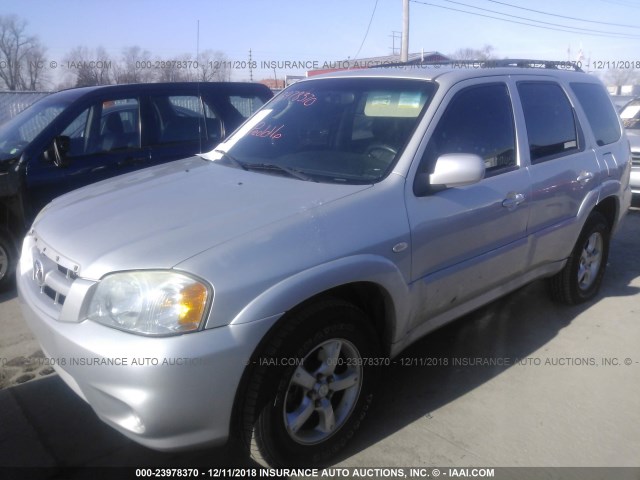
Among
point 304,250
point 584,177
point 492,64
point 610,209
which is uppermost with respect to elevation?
point 492,64

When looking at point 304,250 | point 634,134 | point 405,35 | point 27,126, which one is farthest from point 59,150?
point 405,35

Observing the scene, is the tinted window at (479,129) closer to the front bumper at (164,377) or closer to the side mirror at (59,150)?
the front bumper at (164,377)

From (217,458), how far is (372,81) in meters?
2.36

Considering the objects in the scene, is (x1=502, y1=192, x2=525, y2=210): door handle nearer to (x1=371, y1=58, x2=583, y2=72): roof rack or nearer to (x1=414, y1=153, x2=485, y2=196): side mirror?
(x1=414, y1=153, x2=485, y2=196): side mirror

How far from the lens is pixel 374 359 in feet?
9.14

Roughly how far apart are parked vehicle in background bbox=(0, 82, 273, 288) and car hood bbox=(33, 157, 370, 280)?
196 centimetres

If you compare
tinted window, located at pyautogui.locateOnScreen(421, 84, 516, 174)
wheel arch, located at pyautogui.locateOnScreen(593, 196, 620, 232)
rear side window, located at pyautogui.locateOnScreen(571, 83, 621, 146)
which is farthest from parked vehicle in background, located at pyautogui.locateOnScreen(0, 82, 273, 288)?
wheel arch, located at pyautogui.locateOnScreen(593, 196, 620, 232)

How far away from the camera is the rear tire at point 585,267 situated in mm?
4402

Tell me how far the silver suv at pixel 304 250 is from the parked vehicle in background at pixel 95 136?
1.85m

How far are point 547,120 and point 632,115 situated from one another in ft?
22.4

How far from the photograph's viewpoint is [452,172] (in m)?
2.80

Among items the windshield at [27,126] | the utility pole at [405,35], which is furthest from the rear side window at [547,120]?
the utility pole at [405,35]

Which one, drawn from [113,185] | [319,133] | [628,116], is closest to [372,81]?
[319,133]

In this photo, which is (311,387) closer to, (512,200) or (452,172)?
(452,172)
